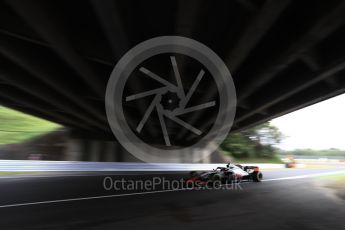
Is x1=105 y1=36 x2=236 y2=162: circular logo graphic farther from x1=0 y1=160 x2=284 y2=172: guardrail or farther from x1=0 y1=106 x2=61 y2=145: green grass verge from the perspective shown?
x1=0 y1=106 x2=61 y2=145: green grass verge

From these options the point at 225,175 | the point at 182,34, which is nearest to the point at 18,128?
the point at 225,175

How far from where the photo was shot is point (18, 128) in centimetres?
3853

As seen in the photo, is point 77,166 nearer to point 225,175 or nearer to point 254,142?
point 225,175

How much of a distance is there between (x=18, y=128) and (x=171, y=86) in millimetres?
31476

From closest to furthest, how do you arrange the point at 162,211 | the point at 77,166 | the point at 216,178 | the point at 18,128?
the point at 162,211 → the point at 216,178 → the point at 77,166 → the point at 18,128

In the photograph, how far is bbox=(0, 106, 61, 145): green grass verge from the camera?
3391 centimetres

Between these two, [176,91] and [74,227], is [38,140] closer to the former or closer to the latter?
[176,91]

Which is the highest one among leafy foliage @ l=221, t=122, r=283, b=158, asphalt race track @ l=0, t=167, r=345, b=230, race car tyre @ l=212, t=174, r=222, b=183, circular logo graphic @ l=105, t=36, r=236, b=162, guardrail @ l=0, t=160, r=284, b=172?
leafy foliage @ l=221, t=122, r=283, b=158

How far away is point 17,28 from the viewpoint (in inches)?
311

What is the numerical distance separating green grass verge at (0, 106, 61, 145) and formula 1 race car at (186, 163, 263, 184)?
899 inches

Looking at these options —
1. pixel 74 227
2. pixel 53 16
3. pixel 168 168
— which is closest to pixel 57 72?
pixel 53 16

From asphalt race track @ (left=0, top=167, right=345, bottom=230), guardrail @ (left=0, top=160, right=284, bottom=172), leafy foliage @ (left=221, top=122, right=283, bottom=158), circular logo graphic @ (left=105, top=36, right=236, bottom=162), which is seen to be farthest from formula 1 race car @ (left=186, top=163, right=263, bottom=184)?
leafy foliage @ (left=221, top=122, right=283, bottom=158)

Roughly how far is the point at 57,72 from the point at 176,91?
4.14 m

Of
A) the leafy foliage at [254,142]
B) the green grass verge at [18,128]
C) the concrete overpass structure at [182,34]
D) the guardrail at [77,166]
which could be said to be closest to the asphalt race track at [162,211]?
the concrete overpass structure at [182,34]
